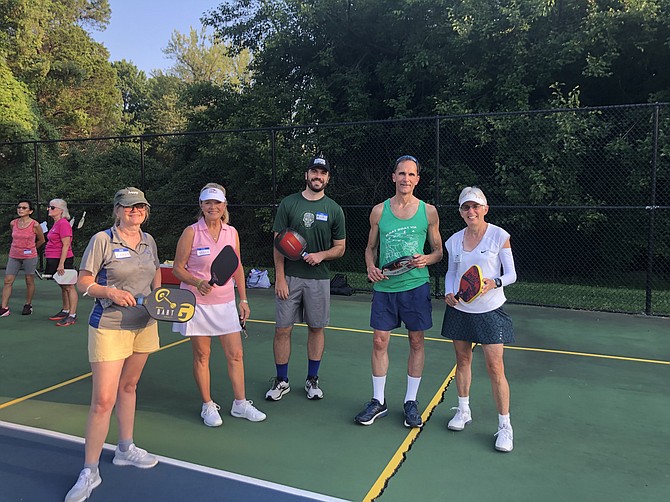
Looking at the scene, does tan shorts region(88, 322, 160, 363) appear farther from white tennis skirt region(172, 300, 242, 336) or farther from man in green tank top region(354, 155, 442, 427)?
man in green tank top region(354, 155, 442, 427)

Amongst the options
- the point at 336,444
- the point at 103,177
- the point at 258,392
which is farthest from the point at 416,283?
the point at 103,177

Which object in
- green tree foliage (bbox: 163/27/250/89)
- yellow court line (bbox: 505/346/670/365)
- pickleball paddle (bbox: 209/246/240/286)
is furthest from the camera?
green tree foliage (bbox: 163/27/250/89)

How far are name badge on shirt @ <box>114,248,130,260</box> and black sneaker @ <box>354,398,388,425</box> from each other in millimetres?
2030

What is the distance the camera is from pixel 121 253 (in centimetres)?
300

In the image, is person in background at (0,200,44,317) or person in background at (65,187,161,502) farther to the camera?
person in background at (0,200,44,317)

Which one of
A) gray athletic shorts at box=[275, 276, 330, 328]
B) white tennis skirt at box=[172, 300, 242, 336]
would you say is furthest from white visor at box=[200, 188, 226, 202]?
gray athletic shorts at box=[275, 276, 330, 328]

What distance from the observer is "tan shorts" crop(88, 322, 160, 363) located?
2900 mm

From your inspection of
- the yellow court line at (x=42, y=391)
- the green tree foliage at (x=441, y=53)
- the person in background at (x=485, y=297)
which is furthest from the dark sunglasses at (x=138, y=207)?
the green tree foliage at (x=441, y=53)

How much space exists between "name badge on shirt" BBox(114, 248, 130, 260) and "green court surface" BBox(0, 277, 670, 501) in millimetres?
1318

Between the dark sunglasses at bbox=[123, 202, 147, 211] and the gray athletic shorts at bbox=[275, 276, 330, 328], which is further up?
the dark sunglasses at bbox=[123, 202, 147, 211]

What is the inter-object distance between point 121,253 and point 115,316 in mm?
351

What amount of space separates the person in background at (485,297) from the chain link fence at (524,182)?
513 cm

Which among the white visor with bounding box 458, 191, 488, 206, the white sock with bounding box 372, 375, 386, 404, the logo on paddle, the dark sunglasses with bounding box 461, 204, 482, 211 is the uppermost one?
the white visor with bounding box 458, 191, 488, 206

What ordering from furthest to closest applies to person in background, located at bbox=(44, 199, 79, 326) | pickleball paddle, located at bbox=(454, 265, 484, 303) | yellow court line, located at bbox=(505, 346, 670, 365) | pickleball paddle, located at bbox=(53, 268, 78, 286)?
person in background, located at bbox=(44, 199, 79, 326)
pickleball paddle, located at bbox=(53, 268, 78, 286)
yellow court line, located at bbox=(505, 346, 670, 365)
pickleball paddle, located at bbox=(454, 265, 484, 303)
